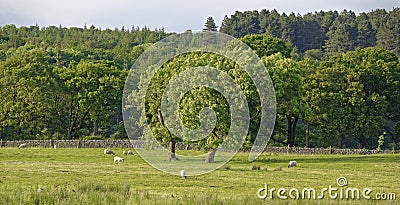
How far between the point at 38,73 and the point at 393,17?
103m

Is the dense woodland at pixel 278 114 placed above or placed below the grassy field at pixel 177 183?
above

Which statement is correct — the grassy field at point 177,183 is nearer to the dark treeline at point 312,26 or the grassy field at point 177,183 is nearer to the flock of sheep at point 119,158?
the flock of sheep at point 119,158

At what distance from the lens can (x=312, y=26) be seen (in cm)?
17025

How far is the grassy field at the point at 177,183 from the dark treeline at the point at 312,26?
105 m

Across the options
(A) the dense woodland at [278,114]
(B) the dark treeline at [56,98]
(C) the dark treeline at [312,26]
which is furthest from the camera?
(C) the dark treeline at [312,26]

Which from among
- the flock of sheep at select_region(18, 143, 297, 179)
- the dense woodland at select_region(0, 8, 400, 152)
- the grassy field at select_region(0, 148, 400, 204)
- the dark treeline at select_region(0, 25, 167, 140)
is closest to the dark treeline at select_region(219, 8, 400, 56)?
the dense woodland at select_region(0, 8, 400, 152)

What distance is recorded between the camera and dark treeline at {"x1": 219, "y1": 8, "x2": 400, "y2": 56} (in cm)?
15038

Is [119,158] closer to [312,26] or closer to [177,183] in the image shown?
[177,183]

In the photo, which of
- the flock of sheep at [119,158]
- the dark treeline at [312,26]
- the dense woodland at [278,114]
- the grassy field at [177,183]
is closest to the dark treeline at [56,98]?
the dense woodland at [278,114]

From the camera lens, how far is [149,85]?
44625 millimetres

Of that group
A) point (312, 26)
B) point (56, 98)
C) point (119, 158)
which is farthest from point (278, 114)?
point (312, 26)

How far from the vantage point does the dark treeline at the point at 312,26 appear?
5920 inches

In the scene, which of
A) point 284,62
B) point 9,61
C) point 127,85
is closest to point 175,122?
point 284,62

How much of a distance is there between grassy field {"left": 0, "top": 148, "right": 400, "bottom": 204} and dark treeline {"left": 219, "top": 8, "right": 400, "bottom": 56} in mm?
104829
